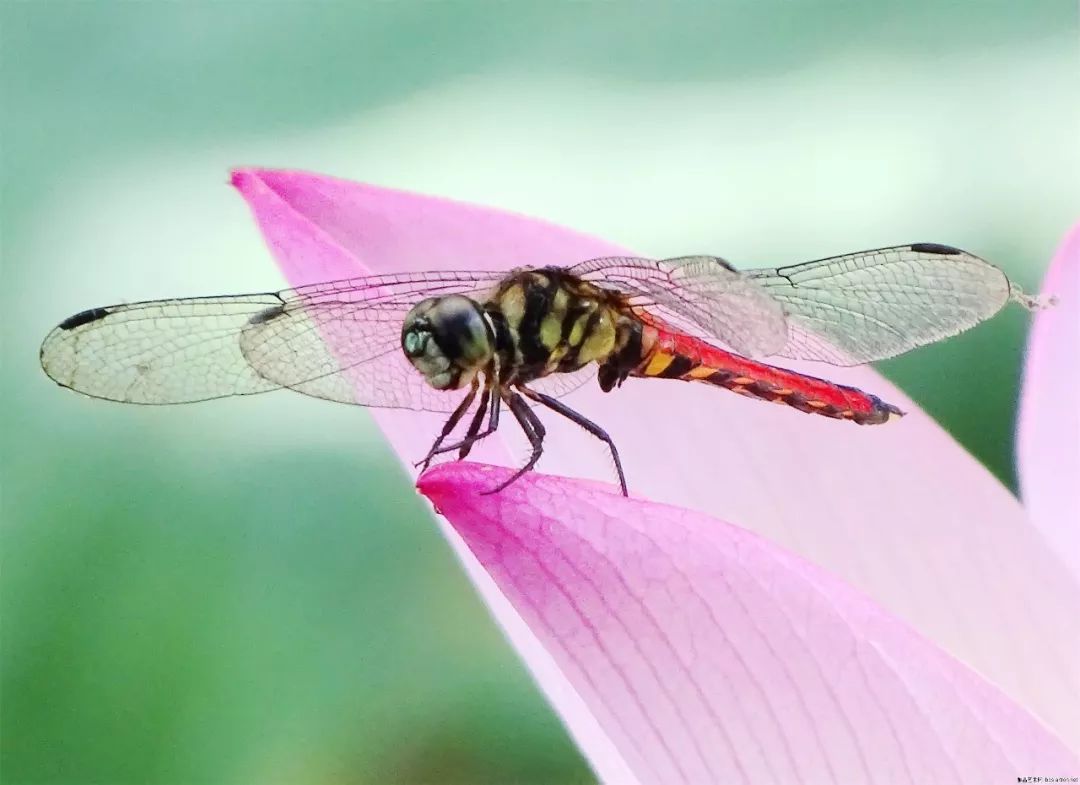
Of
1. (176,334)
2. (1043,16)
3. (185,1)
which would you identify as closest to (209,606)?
(176,334)

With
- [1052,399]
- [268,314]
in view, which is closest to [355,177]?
[268,314]

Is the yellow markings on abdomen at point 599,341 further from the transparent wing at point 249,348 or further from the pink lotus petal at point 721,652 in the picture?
the pink lotus petal at point 721,652

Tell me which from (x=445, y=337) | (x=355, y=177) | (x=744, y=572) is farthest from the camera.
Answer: (x=355, y=177)

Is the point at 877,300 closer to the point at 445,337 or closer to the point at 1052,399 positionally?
the point at 1052,399

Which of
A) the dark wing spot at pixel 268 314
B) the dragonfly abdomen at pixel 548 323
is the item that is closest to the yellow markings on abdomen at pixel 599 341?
the dragonfly abdomen at pixel 548 323

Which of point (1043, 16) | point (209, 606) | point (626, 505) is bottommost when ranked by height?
point (209, 606)

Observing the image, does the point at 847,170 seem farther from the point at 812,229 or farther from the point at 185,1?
the point at 185,1

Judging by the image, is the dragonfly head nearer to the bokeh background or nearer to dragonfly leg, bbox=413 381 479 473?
dragonfly leg, bbox=413 381 479 473
